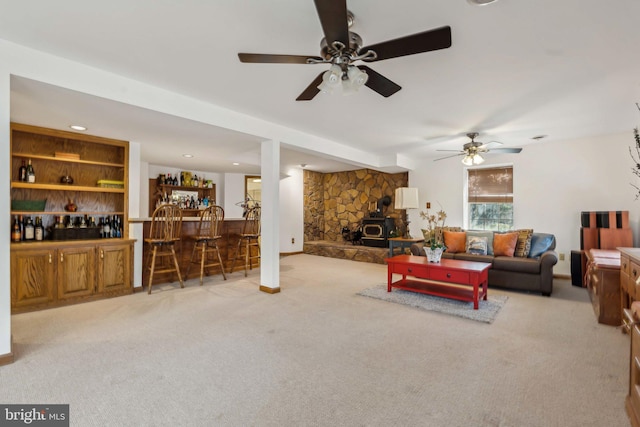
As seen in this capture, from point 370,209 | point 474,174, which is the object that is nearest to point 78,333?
point 370,209

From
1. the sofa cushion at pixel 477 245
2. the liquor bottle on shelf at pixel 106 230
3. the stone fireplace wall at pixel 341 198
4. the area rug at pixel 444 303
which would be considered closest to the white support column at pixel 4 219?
the liquor bottle on shelf at pixel 106 230

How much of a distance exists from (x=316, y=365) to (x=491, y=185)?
515 centimetres

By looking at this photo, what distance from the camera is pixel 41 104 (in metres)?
2.81

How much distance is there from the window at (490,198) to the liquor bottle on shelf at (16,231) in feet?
22.7

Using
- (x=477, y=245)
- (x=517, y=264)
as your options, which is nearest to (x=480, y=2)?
(x=517, y=264)

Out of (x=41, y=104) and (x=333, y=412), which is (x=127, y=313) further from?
(x=333, y=412)

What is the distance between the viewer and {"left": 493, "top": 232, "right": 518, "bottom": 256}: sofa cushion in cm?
448

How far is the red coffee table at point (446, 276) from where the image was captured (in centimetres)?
341

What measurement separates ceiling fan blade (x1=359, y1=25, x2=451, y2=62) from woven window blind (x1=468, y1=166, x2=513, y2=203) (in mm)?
4789

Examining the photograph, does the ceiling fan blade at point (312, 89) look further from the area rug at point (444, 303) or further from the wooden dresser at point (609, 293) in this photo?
the wooden dresser at point (609, 293)

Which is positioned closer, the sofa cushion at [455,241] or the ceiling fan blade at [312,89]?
the ceiling fan blade at [312,89]

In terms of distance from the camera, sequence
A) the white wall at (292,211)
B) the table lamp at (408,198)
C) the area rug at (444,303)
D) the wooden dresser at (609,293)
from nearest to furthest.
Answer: the wooden dresser at (609,293) < the area rug at (444,303) < the table lamp at (408,198) < the white wall at (292,211)

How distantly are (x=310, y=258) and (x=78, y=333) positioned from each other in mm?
4732

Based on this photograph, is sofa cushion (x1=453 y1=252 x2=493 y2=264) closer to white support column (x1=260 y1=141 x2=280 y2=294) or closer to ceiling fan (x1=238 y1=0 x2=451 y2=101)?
white support column (x1=260 y1=141 x2=280 y2=294)
